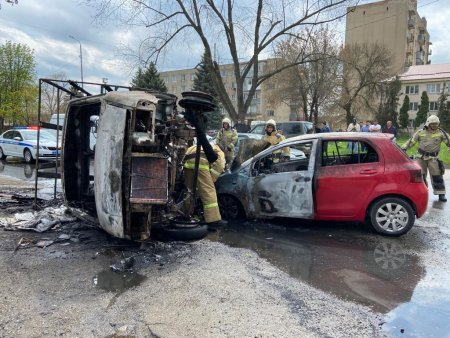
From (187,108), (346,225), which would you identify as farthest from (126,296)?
(346,225)

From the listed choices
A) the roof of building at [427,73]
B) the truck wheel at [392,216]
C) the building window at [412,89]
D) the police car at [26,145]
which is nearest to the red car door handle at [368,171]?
the truck wheel at [392,216]

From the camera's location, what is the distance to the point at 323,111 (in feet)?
136

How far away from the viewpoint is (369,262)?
5.03m

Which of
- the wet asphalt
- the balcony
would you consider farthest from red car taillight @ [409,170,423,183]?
the balcony

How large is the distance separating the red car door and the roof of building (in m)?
61.0

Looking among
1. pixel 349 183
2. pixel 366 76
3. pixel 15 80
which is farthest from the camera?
pixel 366 76

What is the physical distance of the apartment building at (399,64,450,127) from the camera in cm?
5844

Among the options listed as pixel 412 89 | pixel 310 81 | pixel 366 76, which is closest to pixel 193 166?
pixel 310 81

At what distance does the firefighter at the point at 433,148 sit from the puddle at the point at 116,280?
693 centimetres

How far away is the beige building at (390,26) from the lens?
202ft

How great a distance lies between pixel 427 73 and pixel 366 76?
90.7 ft

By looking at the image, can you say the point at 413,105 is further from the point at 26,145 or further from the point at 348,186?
the point at 348,186

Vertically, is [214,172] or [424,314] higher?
[214,172]

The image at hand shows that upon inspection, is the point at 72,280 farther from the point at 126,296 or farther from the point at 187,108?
the point at 187,108
